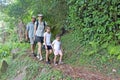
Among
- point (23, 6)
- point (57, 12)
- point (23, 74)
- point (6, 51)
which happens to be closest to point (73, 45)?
point (57, 12)

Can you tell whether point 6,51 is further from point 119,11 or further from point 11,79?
point 119,11

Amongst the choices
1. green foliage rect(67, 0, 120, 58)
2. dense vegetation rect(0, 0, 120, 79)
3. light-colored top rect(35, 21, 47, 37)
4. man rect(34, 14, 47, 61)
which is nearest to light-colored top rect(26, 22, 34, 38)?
man rect(34, 14, 47, 61)

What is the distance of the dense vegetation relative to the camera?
31.1 ft

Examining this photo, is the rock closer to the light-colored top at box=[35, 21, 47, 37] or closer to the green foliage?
the light-colored top at box=[35, 21, 47, 37]

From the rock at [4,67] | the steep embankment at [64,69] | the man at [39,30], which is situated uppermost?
the man at [39,30]

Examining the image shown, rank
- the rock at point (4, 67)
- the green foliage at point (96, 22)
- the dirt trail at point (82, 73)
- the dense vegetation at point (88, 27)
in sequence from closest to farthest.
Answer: the dirt trail at point (82, 73) → the dense vegetation at point (88, 27) → the green foliage at point (96, 22) → the rock at point (4, 67)

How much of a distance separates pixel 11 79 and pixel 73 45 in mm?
3341

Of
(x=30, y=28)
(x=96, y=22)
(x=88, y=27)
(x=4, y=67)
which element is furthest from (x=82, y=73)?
(x=4, y=67)

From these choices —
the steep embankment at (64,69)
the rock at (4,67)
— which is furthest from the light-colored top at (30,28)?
the rock at (4,67)

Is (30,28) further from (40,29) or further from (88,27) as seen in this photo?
(88,27)

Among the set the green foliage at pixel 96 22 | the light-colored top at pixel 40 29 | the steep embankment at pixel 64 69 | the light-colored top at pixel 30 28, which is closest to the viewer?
the steep embankment at pixel 64 69

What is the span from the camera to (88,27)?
10898 mm

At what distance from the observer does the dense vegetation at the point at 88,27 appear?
9477mm

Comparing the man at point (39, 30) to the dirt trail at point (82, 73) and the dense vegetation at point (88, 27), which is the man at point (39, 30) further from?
the dirt trail at point (82, 73)
